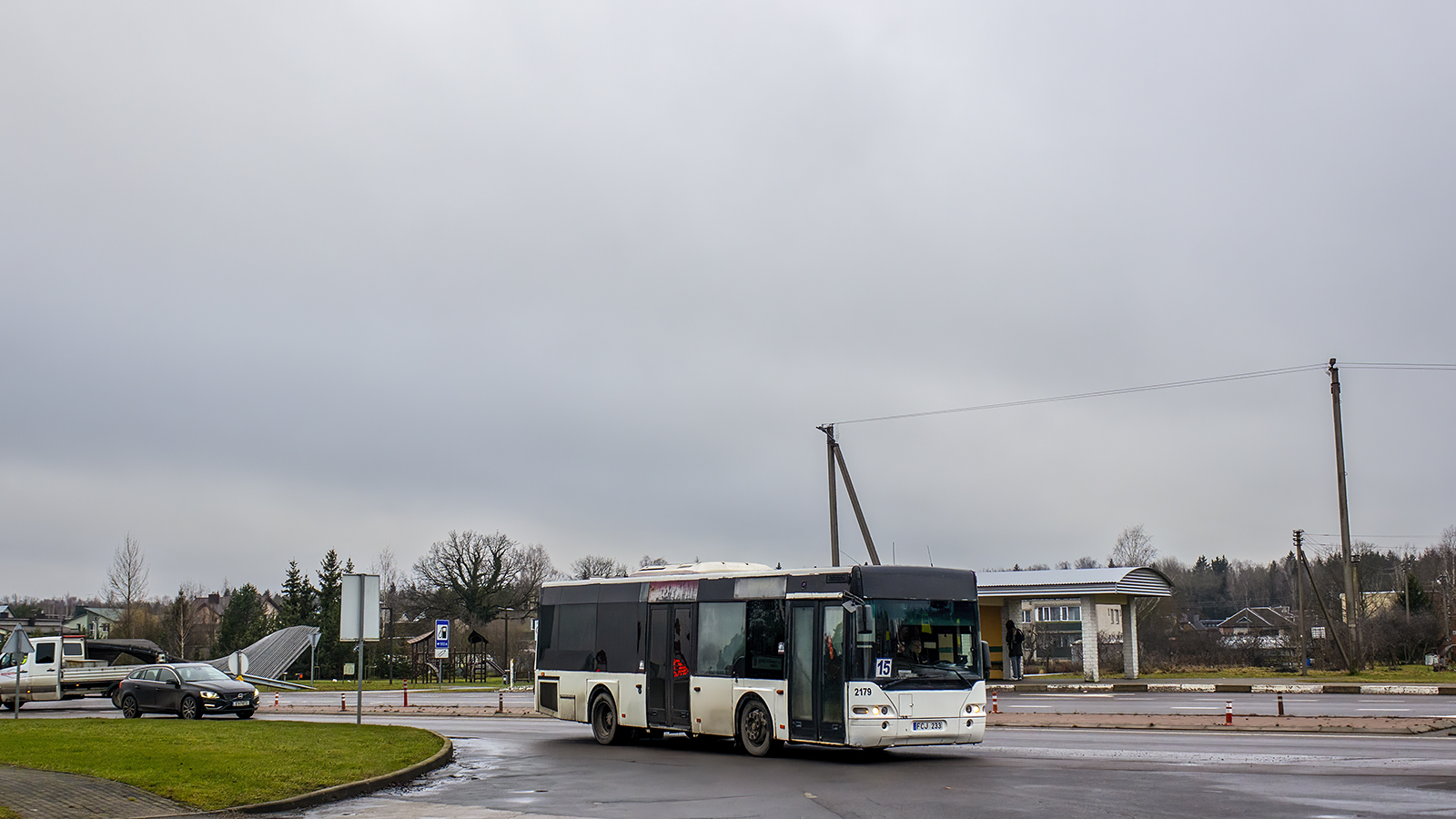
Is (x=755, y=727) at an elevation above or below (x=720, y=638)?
below

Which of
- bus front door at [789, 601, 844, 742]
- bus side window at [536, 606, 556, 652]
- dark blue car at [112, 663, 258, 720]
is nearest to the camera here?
bus front door at [789, 601, 844, 742]

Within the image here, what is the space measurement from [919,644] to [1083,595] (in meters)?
25.0

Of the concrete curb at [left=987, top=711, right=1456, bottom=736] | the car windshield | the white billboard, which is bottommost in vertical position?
the concrete curb at [left=987, top=711, right=1456, bottom=736]

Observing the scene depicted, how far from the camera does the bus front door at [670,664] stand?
19.8m

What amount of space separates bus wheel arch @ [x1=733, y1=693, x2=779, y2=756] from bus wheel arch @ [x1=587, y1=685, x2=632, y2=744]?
3.35 meters

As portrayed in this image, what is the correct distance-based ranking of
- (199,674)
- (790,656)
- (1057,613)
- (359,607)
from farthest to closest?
(1057,613) < (199,674) < (359,607) < (790,656)

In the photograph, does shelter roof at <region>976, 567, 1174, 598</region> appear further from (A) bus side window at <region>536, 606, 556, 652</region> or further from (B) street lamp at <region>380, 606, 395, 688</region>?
(B) street lamp at <region>380, 606, 395, 688</region>

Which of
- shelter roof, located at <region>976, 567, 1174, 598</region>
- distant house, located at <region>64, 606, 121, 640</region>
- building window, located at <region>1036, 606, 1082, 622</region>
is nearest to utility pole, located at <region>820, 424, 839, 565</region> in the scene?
shelter roof, located at <region>976, 567, 1174, 598</region>

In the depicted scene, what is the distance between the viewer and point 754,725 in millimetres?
18500

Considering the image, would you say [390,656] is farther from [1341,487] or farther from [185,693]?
→ [1341,487]

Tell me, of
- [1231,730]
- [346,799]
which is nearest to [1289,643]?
[1231,730]

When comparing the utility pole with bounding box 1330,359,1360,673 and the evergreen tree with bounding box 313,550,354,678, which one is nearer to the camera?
the utility pole with bounding box 1330,359,1360,673

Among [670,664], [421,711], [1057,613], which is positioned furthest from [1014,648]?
[1057,613]

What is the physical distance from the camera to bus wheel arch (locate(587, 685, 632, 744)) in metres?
21.4
